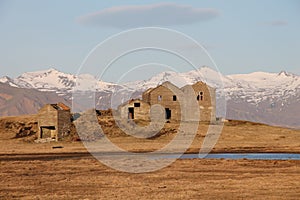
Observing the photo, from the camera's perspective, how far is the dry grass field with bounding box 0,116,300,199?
121 ft

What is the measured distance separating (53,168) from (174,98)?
2399 inches

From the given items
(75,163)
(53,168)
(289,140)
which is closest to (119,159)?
(75,163)

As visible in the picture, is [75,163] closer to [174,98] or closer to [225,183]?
[225,183]

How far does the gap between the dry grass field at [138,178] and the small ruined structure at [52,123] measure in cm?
1060

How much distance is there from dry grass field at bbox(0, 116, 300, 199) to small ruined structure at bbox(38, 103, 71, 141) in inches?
417

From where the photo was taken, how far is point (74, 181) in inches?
1690

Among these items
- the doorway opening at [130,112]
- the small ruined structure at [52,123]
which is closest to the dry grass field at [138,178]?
the small ruined structure at [52,123]

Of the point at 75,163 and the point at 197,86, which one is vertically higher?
the point at 197,86

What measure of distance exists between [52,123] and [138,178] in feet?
147

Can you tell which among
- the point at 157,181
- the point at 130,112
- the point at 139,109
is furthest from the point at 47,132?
the point at 157,181

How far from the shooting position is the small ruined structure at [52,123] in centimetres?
8769

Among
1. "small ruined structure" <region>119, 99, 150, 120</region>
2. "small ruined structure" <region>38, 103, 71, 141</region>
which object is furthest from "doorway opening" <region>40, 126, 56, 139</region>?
"small ruined structure" <region>119, 99, 150, 120</region>

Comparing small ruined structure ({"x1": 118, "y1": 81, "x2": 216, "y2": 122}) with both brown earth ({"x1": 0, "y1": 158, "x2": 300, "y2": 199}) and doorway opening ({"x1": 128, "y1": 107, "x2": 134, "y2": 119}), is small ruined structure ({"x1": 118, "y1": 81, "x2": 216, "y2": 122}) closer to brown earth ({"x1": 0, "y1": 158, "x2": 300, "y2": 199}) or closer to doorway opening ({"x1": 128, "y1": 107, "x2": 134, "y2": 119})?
doorway opening ({"x1": 128, "y1": 107, "x2": 134, "y2": 119})

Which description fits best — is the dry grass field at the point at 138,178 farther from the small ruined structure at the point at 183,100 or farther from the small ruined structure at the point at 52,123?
the small ruined structure at the point at 183,100
